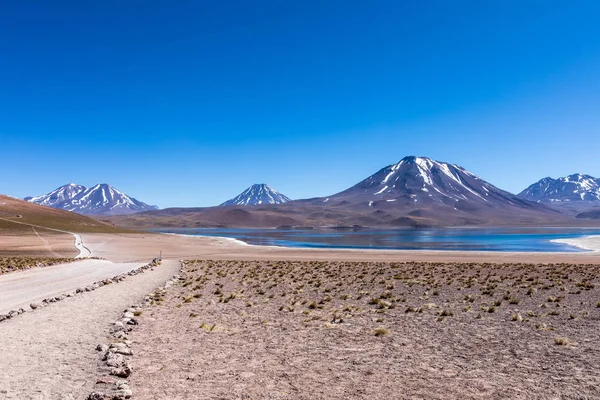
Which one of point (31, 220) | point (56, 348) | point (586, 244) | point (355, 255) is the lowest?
point (355, 255)

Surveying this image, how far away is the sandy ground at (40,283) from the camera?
683 inches

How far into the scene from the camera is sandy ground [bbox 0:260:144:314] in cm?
1734

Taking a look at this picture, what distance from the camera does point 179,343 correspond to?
444 inches

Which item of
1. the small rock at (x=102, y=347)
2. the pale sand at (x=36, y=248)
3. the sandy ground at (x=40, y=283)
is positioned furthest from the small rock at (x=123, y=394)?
the pale sand at (x=36, y=248)

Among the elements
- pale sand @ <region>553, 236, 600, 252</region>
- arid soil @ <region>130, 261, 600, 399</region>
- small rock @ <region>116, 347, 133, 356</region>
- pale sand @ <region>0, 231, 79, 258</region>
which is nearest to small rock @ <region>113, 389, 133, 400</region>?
arid soil @ <region>130, 261, 600, 399</region>

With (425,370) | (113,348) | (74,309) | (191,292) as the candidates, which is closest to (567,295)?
(425,370)

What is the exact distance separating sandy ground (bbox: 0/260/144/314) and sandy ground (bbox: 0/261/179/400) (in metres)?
1.87

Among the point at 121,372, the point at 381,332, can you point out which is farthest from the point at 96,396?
the point at 381,332

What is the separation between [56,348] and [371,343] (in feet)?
25.1

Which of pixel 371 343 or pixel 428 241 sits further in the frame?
pixel 428 241

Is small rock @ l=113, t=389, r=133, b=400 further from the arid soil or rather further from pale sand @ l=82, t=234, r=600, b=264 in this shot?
pale sand @ l=82, t=234, r=600, b=264

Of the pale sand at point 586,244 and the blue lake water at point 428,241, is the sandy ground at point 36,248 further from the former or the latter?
the pale sand at point 586,244

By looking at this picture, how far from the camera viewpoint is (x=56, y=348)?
10117mm

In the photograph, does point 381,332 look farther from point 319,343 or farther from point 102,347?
point 102,347
